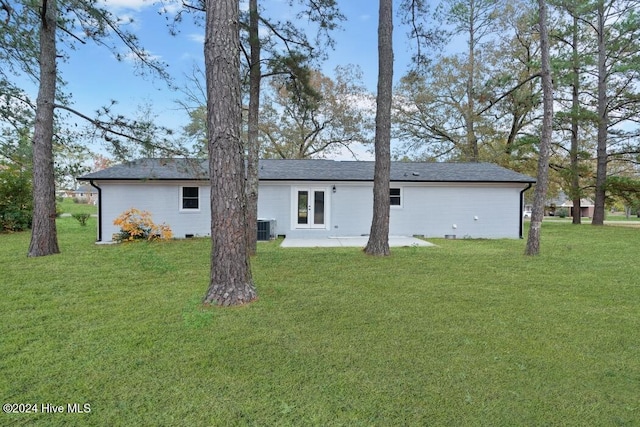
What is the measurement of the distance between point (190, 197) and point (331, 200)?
5.03 metres

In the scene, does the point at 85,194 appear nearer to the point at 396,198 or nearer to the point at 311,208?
the point at 311,208

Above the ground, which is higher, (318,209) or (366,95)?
(366,95)

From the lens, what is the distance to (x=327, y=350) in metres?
2.82

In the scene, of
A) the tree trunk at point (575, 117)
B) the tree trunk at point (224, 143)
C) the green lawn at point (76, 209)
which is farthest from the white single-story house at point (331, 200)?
the green lawn at point (76, 209)

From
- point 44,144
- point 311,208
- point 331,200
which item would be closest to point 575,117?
point 331,200

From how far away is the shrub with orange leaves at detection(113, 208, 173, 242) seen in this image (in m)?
10.3

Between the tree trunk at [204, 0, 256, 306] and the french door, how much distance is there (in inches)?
306

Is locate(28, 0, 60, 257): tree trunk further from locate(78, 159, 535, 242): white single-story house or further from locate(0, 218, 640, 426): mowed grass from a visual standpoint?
locate(78, 159, 535, 242): white single-story house

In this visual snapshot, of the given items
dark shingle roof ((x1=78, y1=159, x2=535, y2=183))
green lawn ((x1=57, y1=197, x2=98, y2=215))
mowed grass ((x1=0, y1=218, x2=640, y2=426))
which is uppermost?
dark shingle roof ((x1=78, y1=159, x2=535, y2=183))

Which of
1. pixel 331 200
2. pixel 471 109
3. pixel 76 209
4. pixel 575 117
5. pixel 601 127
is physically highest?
pixel 471 109

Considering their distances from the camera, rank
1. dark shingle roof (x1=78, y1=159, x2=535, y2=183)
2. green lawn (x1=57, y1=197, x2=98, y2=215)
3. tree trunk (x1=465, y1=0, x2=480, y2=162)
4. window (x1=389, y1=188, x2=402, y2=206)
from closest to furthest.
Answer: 1. dark shingle roof (x1=78, y1=159, x2=535, y2=183)
2. window (x1=389, y1=188, x2=402, y2=206)
3. tree trunk (x1=465, y1=0, x2=480, y2=162)
4. green lawn (x1=57, y1=197, x2=98, y2=215)

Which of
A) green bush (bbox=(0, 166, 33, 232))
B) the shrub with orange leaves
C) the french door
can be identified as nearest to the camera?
the shrub with orange leaves

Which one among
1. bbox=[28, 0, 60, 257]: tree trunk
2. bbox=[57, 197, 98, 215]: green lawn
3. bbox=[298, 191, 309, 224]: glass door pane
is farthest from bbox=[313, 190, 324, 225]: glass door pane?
bbox=[57, 197, 98, 215]: green lawn

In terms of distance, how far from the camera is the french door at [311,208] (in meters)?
11.8
